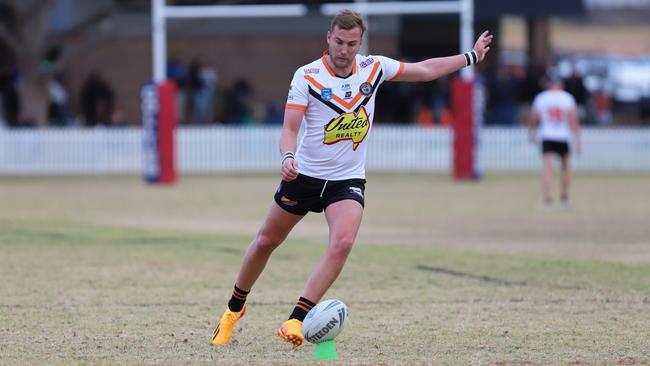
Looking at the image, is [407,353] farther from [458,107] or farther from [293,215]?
[458,107]

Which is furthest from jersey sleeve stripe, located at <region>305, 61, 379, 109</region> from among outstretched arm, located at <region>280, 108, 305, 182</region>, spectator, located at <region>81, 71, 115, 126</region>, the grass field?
spectator, located at <region>81, 71, 115, 126</region>

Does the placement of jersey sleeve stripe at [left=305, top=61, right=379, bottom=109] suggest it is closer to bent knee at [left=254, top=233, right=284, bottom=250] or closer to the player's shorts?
bent knee at [left=254, top=233, right=284, bottom=250]

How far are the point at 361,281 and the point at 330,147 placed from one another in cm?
389

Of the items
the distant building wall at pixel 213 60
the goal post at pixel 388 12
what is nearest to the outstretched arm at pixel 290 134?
the goal post at pixel 388 12

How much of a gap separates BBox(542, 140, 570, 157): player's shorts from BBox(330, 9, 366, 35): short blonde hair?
12.1 m

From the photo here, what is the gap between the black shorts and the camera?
26.4ft

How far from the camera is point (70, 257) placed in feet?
44.4

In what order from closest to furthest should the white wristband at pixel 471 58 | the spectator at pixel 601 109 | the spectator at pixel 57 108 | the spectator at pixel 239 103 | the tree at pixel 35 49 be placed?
the white wristband at pixel 471 58 < the tree at pixel 35 49 < the spectator at pixel 239 103 < the spectator at pixel 57 108 < the spectator at pixel 601 109

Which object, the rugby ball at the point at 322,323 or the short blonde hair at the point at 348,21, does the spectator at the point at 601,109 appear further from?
the rugby ball at the point at 322,323

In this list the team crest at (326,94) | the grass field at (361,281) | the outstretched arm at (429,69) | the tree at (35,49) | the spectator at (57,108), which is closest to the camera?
the team crest at (326,94)

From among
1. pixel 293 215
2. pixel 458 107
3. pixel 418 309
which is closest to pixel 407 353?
pixel 293 215

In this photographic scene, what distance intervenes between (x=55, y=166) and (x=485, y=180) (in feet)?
30.5

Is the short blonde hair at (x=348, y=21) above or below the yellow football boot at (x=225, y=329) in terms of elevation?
above

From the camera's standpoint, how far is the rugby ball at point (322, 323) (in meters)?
7.66
